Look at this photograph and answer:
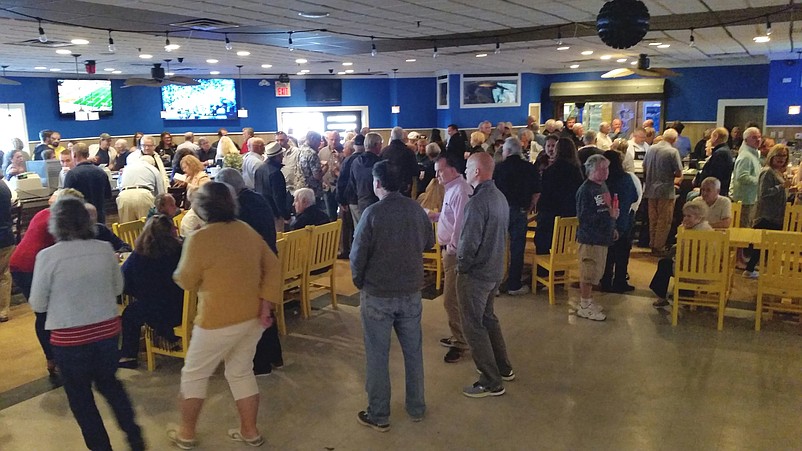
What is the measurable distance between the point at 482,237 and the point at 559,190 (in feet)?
8.12

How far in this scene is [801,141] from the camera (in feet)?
38.9

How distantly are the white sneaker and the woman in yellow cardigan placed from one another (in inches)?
123

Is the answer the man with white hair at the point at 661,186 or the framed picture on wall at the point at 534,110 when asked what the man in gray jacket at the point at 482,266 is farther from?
the framed picture on wall at the point at 534,110

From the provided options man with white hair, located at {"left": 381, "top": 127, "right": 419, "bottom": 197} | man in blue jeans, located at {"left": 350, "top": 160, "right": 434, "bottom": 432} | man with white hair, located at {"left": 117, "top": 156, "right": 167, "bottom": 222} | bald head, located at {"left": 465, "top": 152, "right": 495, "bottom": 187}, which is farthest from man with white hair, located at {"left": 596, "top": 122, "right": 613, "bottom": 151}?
man in blue jeans, located at {"left": 350, "top": 160, "right": 434, "bottom": 432}

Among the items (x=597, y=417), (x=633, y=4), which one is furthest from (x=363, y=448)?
(x=633, y=4)

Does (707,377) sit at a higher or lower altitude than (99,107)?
lower

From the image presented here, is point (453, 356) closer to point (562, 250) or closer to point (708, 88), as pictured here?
point (562, 250)

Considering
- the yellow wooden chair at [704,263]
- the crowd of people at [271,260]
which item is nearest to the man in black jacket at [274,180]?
the crowd of people at [271,260]

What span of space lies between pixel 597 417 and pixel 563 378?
1.78ft

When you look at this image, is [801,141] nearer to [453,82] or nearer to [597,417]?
[453,82]

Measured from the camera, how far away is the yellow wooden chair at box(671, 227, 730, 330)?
5.01 m

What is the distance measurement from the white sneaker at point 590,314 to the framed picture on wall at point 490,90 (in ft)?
34.5

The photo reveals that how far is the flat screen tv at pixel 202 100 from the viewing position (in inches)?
618

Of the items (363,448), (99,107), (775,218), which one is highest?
(99,107)
